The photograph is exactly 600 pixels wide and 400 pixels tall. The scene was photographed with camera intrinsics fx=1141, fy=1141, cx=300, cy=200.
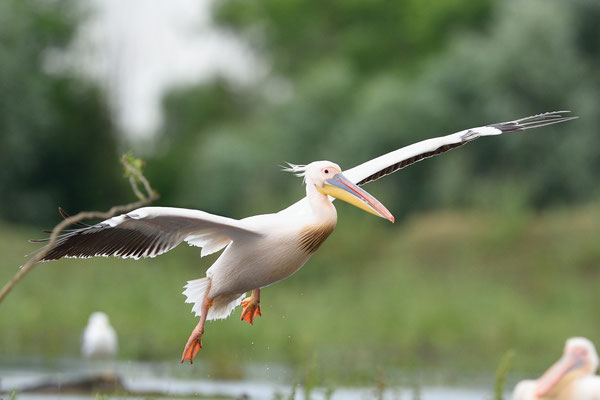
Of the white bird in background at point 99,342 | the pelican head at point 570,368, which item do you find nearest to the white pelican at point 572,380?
the pelican head at point 570,368

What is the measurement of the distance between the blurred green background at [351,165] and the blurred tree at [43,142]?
0.07 m

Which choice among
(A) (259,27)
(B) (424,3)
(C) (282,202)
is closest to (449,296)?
(C) (282,202)

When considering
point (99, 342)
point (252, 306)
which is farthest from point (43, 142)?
point (252, 306)

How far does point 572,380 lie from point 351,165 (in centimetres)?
2450

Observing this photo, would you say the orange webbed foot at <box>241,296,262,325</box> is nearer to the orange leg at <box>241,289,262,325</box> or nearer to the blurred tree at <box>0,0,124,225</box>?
the orange leg at <box>241,289,262,325</box>

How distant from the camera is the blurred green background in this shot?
15.3 metres

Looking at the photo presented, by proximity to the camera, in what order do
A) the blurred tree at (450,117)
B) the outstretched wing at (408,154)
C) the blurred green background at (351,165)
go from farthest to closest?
the blurred tree at (450,117), the blurred green background at (351,165), the outstretched wing at (408,154)

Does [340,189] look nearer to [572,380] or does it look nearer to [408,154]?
[408,154]

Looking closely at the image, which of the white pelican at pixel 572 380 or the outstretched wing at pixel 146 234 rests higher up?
the outstretched wing at pixel 146 234

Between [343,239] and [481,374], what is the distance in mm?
10222

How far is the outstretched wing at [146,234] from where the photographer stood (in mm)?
5410

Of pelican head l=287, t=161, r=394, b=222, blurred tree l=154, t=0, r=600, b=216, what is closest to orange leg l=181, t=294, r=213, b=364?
pelican head l=287, t=161, r=394, b=222

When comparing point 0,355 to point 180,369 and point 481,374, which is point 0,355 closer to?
point 180,369

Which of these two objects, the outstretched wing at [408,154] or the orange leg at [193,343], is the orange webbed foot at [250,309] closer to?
the orange leg at [193,343]
